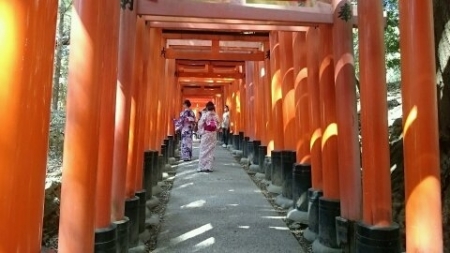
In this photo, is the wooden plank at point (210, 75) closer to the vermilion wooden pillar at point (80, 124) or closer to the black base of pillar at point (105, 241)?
the black base of pillar at point (105, 241)

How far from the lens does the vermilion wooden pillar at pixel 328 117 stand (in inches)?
151

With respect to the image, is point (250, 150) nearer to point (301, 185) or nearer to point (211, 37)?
point (211, 37)

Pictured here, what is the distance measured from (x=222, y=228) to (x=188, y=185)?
9.18 feet

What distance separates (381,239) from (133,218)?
231cm

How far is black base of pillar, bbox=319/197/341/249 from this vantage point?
3.71 m

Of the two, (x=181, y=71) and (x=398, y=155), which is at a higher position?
(x=181, y=71)

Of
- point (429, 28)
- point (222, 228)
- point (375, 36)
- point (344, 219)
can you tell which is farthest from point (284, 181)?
point (429, 28)

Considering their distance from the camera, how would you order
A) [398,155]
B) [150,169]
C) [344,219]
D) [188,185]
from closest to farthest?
[344,219] < [398,155] < [150,169] < [188,185]

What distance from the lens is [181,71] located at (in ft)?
43.5

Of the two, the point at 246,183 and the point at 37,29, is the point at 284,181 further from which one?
the point at 37,29

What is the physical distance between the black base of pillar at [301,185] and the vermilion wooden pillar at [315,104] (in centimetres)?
58

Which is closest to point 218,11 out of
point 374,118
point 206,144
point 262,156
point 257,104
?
point 374,118

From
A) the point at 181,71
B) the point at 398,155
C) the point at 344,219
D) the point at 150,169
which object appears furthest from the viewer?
the point at 181,71

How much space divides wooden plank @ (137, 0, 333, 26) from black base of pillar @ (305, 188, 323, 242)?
6.18ft
